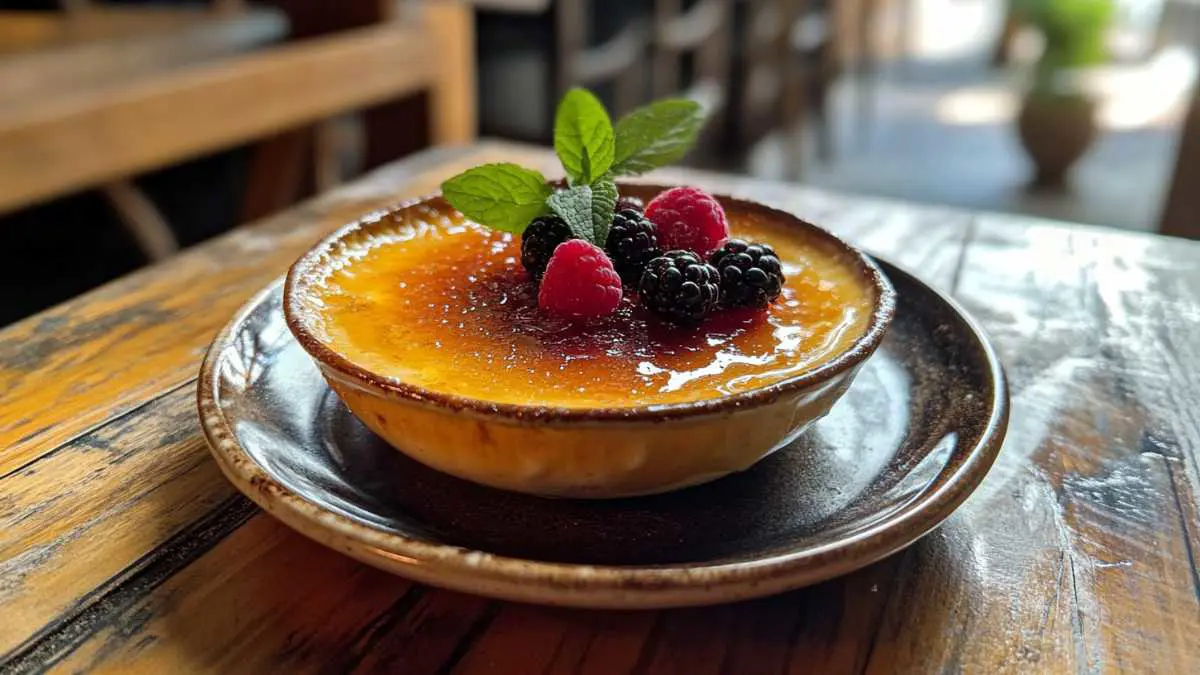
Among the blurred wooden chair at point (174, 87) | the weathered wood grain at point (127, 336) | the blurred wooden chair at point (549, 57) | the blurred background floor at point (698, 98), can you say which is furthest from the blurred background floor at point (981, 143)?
the weathered wood grain at point (127, 336)

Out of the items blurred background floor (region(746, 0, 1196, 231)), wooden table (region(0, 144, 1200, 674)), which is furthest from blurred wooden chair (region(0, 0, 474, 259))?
blurred background floor (region(746, 0, 1196, 231))

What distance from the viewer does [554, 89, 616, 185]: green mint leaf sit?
83 centimetres

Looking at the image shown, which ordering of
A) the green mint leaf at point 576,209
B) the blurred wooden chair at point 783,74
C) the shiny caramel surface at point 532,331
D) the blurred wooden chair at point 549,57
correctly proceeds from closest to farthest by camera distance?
the shiny caramel surface at point 532,331
the green mint leaf at point 576,209
the blurred wooden chair at point 549,57
the blurred wooden chair at point 783,74

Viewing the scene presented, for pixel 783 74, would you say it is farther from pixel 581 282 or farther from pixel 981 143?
pixel 581 282

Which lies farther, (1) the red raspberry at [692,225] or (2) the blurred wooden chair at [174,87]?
(2) the blurred wooden chair at [174,87]

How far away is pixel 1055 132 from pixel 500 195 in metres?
3.26

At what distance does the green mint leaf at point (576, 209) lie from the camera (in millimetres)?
771

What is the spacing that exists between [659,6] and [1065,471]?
2.73 metres

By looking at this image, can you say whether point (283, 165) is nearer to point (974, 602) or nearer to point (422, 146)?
point (422, 146)

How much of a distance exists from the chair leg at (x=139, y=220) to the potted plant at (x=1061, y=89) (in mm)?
2860

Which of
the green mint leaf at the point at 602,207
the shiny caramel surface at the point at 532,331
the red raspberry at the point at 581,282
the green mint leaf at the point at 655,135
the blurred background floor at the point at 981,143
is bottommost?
the blurred background floor at the point at 981,143

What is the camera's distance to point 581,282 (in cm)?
72

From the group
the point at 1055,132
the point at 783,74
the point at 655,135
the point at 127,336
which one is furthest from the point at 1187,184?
the point at 783,74

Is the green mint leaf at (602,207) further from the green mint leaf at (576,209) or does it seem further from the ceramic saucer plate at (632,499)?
the ceramic saucer plate at (632,499)
